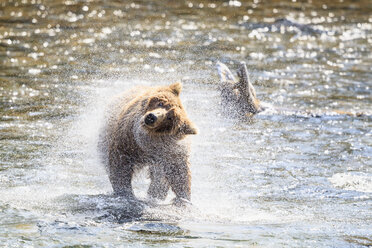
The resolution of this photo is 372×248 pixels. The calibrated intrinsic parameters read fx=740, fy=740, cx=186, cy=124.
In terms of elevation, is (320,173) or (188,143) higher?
(188,143)

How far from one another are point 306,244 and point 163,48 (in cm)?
1249

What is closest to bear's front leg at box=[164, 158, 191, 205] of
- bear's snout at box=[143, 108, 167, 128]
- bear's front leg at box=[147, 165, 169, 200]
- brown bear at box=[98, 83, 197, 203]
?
brown bear at box=[98, 83, 197, 203]

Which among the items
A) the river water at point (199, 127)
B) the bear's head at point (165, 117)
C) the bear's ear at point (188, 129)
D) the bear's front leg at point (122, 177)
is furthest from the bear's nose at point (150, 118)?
the river water at point (199, 127)

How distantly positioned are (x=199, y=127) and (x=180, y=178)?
154 inches

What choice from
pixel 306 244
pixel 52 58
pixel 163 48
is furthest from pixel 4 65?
pixel 306 244

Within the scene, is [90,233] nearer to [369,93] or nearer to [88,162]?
[88,162]

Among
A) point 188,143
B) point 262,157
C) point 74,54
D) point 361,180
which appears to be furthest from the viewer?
point 74,54

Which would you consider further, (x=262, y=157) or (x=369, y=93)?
(x=369, y=93)

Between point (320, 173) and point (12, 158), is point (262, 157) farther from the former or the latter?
point (12, 158)

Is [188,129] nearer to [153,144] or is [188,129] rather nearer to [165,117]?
[165,117]

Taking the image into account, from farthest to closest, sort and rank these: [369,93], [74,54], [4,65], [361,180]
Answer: [74,54], [4,65], [369,93], [361,180]

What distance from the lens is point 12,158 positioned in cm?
955

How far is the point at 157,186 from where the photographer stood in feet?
26.9

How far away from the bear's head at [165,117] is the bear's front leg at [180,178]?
1.77ft
